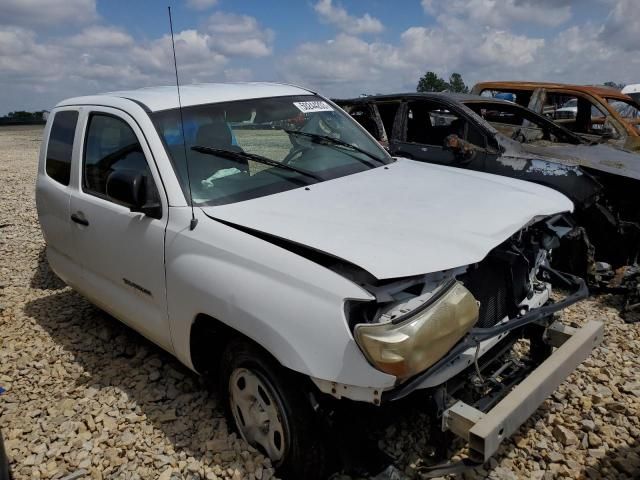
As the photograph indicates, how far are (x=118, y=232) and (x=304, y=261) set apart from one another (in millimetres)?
1523

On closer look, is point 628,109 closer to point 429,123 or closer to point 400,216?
point 429,123

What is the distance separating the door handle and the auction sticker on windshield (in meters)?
1.70

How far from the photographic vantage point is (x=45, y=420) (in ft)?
11.1

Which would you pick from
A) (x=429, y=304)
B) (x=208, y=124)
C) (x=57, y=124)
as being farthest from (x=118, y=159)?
(x=429, y=304)

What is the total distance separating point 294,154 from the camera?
352 cm

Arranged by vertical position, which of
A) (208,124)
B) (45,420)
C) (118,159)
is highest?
(208,124)

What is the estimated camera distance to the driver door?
304 cm

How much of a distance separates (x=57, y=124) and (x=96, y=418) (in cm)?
236

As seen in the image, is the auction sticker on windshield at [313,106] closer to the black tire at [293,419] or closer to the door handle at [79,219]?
the door handle at [79,219]

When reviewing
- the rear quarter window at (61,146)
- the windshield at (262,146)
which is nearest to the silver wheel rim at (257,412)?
the windshield at (262,146)

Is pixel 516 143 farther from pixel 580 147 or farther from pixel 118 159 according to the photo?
pixel 118 159

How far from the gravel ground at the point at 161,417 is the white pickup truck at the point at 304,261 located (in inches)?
14.1

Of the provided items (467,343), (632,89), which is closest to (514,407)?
(467,343)

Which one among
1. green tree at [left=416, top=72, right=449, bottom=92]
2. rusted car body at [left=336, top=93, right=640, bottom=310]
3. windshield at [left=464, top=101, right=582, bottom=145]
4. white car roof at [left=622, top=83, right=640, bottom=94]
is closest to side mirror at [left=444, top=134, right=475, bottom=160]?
rusted car body at [left=336, top=93, right=640, bottom=310]
